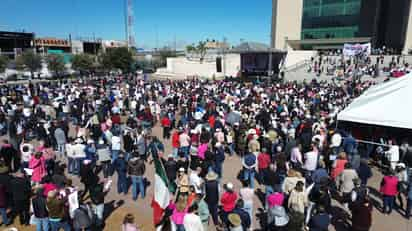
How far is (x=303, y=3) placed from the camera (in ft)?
175

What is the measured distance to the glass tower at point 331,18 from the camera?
156 ft

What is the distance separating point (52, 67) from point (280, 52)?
1508 inches

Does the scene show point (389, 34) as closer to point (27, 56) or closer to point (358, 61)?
point (358, 61)

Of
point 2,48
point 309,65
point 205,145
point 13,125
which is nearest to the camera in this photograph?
point 205,145

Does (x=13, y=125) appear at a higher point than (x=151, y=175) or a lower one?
higher

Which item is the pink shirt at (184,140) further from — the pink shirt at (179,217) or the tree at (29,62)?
the tree at (29,62)

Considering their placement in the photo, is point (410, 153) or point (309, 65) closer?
point (410, 153)

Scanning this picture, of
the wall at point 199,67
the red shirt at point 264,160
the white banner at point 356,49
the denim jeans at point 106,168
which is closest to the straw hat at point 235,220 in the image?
the red shirt at point 264,160

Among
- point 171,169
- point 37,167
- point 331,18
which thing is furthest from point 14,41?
point 171,169

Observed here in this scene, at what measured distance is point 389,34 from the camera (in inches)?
1929

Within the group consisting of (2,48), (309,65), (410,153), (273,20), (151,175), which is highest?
(273,20)

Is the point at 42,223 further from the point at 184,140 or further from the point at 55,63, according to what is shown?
the point at 55,63

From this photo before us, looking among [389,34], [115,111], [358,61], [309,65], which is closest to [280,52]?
[309,65]

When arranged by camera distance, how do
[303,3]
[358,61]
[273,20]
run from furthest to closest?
[273,20]
[303,3]
[358,61]
